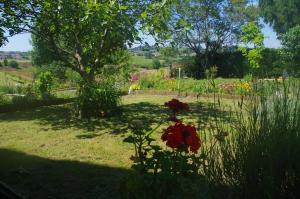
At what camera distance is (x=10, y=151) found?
21.1 ft

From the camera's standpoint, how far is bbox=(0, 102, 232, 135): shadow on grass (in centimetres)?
838

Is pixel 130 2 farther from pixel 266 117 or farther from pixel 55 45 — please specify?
pixel 266 117

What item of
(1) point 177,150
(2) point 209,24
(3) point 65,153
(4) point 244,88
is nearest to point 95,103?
(3) point 65,153

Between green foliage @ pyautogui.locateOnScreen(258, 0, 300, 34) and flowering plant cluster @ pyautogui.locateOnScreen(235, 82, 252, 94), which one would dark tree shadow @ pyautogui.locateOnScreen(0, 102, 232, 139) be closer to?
flowering plant cluster @ pyautogui.locateOnScreen(235, 82, 252, 94)

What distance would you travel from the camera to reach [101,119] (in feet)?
31.2

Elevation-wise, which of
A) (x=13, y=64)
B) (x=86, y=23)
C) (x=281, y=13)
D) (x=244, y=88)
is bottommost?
(x=244, y=88)

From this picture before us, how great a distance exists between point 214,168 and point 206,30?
82.5ft

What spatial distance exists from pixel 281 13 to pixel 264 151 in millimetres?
57495

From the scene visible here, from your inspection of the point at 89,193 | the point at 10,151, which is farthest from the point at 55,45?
the point at 89,193

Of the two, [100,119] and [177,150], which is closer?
[177,150]

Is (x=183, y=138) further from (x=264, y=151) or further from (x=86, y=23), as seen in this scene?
(x=86, y=23)

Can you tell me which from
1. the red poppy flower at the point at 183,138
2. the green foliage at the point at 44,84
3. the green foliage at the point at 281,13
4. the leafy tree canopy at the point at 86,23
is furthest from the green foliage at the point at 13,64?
the green foliage at the point at 281,13

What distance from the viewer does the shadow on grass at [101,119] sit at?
838 cm

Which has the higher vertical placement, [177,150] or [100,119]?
[177,150]
